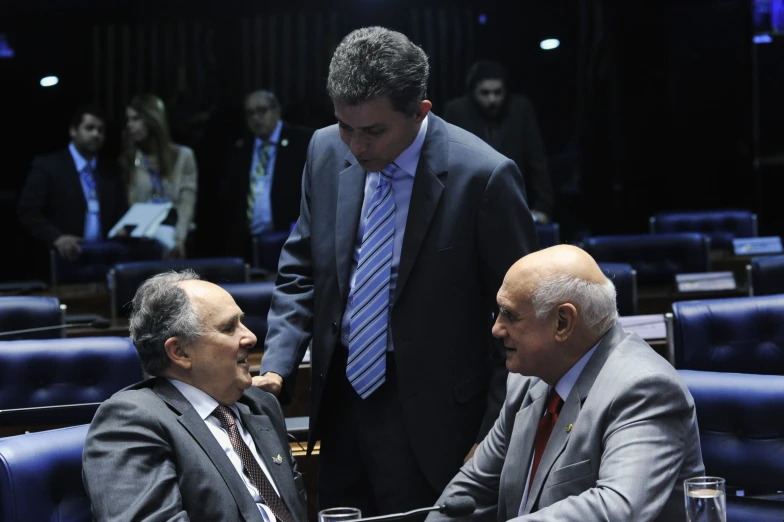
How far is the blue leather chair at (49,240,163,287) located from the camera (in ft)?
21.9

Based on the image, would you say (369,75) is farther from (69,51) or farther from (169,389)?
(69,51)

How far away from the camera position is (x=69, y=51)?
9.77 metres

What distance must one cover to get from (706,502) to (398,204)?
1075 millimetres

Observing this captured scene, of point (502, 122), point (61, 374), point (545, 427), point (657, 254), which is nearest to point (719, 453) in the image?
point (545, 427)

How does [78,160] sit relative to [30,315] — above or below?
above

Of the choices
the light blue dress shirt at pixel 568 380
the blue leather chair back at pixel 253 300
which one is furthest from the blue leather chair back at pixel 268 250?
the light blue dress shirt at pixel 568 380

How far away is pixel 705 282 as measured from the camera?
520 centimetres

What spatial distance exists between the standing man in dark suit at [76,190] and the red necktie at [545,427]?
17.7 ft

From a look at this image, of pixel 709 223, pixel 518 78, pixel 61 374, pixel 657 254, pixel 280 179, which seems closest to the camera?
pixel 61 374

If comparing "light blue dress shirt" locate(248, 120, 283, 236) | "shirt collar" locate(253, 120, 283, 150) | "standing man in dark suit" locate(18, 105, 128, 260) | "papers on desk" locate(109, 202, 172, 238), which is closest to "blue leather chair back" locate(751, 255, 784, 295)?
"papers on desk" locate(109, 202, 172, 238)

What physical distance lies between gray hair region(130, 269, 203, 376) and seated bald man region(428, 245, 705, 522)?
65 cm

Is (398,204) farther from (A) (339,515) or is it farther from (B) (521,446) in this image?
(A) (339,515)

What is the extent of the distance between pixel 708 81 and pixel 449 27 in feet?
7.76

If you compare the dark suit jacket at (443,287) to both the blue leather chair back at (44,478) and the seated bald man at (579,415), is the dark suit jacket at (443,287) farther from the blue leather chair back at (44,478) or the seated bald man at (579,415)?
the blue leather chair back at (44,478)
